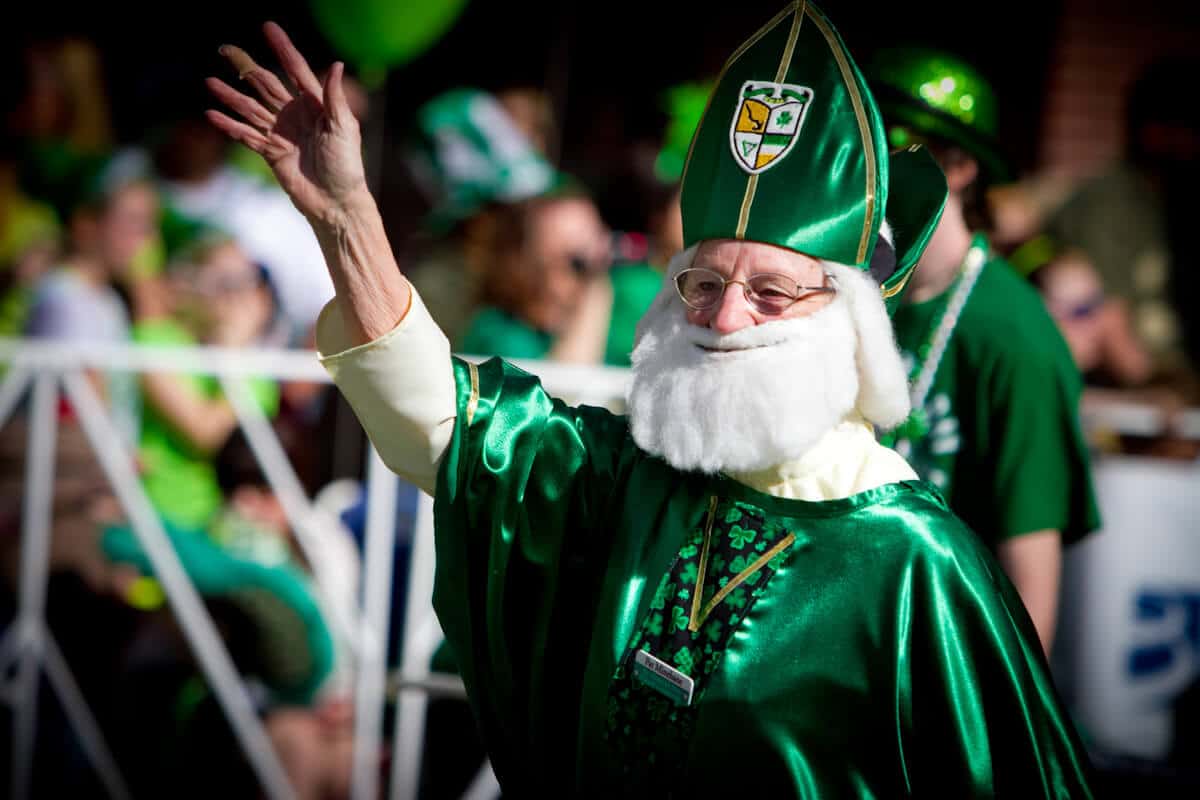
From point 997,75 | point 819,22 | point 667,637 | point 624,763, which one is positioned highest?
point 997,75

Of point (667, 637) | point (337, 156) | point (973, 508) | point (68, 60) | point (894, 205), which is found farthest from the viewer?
point (68, 60)

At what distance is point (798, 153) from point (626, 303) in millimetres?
2273

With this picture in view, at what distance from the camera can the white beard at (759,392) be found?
1.89 metres

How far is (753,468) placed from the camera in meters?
1.92

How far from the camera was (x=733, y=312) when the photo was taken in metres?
1.91

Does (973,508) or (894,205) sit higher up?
(894,205)

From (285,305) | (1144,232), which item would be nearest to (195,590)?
(285,305)

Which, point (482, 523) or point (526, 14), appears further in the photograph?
point (526, 14)

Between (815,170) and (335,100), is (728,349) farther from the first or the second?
(335,100)

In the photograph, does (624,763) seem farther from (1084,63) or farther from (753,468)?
(1084,63)

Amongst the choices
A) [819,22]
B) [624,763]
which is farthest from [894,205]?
[624,763]

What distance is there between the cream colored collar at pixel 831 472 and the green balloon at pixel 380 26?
398cm

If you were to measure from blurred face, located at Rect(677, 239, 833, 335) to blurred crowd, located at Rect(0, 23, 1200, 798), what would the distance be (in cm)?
105

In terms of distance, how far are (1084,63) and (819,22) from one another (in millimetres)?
5001
